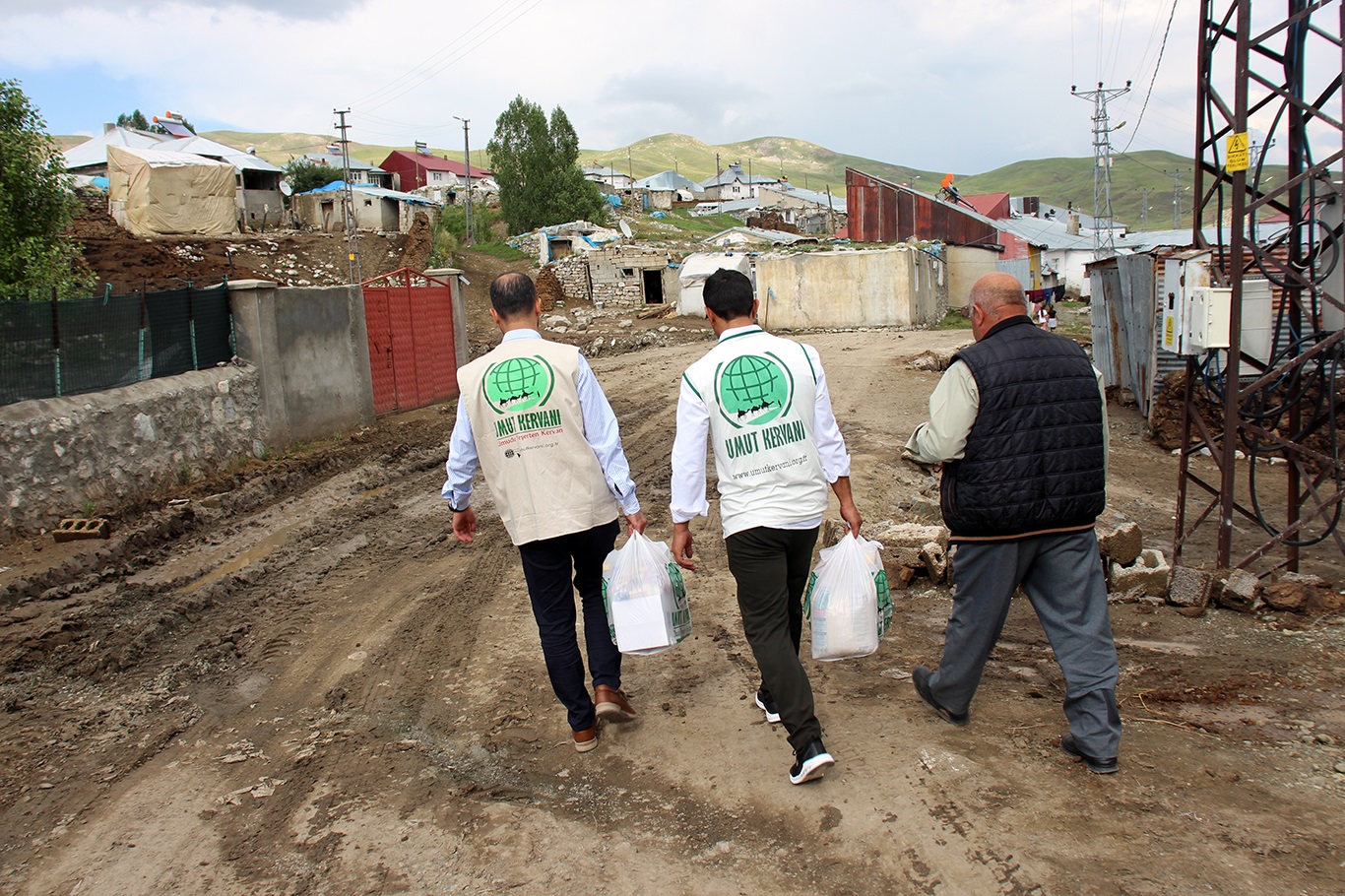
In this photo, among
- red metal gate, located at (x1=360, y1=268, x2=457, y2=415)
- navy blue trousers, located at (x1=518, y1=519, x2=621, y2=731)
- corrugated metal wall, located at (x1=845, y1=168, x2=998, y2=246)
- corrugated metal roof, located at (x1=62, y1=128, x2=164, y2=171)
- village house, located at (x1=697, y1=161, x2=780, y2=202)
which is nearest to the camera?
navy blue trousers, located at (x1=518, y1=519, x2=621, y2=731)

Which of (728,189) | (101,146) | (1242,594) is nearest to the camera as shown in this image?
(1242,594)

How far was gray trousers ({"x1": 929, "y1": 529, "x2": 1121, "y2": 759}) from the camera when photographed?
319 cm

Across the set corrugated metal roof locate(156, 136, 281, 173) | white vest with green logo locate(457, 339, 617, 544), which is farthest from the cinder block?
corrugated metal roof locate(156, 136, 281, 173)

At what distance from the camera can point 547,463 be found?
343cm

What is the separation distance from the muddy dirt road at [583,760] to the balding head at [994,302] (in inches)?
65.0

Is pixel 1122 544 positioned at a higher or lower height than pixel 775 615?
lower

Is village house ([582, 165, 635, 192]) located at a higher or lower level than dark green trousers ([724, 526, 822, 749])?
higher

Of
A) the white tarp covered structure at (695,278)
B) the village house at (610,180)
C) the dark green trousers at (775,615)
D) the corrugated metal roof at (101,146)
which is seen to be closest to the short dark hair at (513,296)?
the dark green trousers at (775,615)

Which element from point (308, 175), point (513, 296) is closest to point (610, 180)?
point (308, 175)

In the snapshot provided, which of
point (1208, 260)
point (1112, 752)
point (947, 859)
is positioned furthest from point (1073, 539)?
point (1208, 260)

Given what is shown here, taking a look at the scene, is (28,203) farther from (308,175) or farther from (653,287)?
(308,175)

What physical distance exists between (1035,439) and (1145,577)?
2719 mm

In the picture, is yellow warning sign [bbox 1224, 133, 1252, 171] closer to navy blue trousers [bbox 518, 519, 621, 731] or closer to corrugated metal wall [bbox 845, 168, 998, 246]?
navy blue trousers [bbox 518, 519, 621, 731]

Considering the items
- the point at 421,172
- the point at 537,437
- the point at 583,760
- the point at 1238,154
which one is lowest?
the point at 583,760
